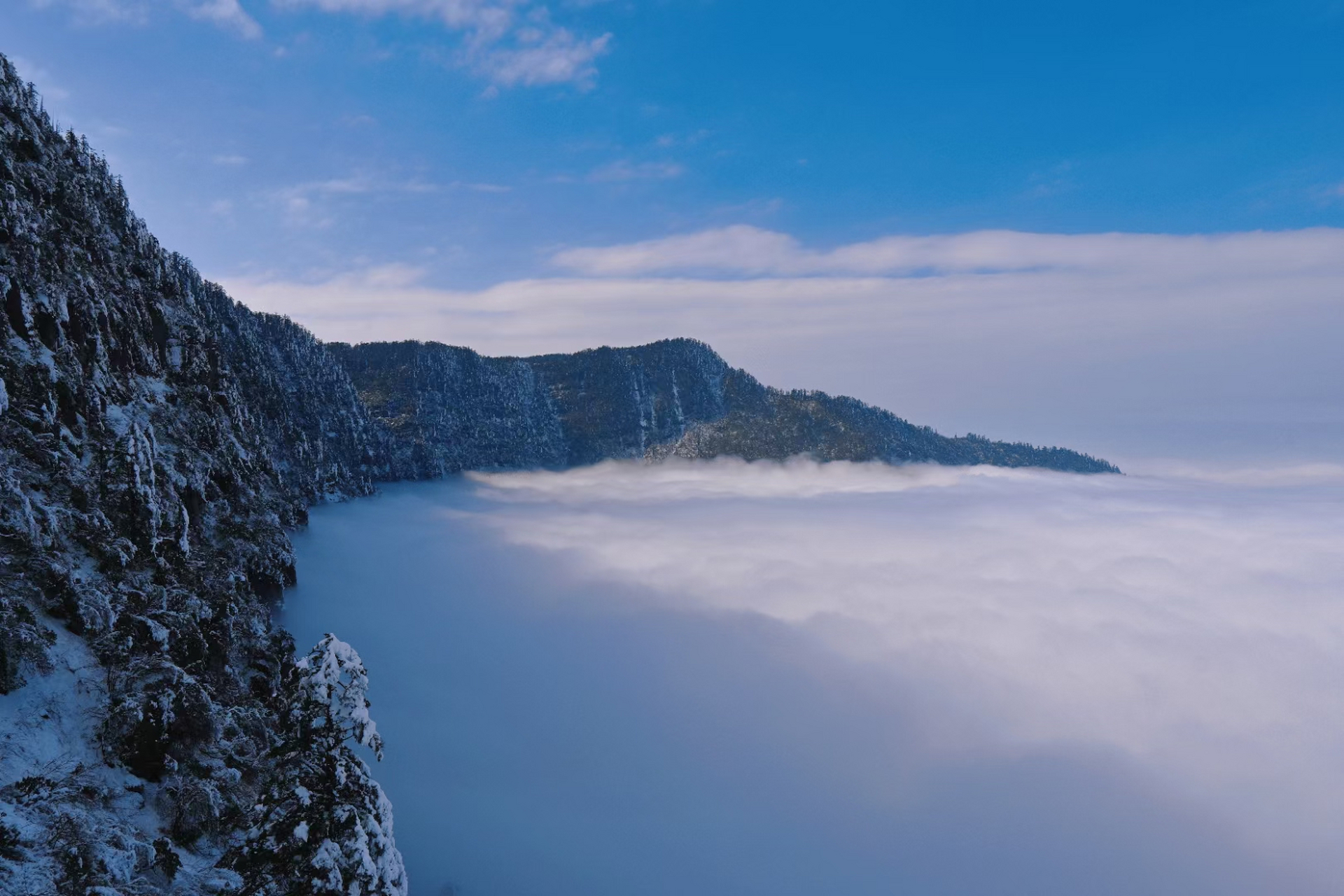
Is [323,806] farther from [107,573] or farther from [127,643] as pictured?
[107,573]

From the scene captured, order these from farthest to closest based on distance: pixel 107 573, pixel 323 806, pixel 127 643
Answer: pixel 107 573
pixel 127 643
pixel 323 806

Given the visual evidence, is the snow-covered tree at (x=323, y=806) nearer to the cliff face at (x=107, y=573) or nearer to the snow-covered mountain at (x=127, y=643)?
the snow-covered mountain at (x=127, y=643)

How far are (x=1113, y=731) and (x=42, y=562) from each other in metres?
228

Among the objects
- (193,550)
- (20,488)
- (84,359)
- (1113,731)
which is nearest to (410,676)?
(193,550)

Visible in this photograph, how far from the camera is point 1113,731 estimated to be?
170625 millimetres

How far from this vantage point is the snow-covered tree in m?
17.3

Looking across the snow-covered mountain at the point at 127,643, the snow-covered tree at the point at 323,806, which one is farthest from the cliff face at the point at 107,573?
the snow-covered tree at the point at 323,806

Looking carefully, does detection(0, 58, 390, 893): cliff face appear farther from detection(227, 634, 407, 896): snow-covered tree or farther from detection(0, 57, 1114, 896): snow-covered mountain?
detection(227, 634, 407, 896): snow-covered tree

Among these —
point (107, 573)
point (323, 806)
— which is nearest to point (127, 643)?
point (107, 573)

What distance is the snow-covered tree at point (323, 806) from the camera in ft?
56.7

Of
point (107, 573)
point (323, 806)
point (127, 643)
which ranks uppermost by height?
point (107, 573)

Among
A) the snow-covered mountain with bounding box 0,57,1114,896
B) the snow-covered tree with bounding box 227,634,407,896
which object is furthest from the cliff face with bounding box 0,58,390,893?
the snow-covered tree with bounding box 227,634,407,896

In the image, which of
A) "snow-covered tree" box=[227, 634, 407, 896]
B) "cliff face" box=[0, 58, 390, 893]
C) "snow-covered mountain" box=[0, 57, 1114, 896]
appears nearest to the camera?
"snow-covered tree" box=[227, 634, 407, 896]

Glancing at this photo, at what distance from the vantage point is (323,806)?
18.4 meters
